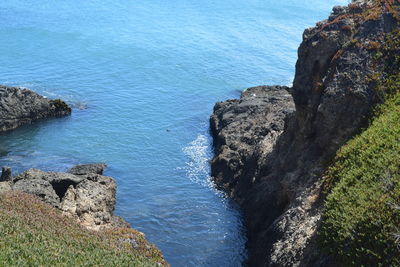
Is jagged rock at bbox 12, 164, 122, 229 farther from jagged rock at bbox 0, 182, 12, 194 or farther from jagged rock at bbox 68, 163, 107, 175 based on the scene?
jagged rock at bbox 68, 163, 107, 175

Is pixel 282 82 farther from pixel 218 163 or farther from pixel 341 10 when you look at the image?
pixel 341 10

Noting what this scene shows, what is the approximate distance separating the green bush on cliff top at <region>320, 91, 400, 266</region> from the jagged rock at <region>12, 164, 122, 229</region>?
1944 centimetres

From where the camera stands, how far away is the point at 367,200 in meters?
31.3

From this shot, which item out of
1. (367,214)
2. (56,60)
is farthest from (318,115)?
(56,60)

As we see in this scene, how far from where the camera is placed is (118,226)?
146 feet

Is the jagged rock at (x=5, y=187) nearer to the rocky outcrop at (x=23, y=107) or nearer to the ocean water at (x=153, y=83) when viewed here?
the ocean water at (x=153, y=83)

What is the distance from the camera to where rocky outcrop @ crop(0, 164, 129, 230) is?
143ft

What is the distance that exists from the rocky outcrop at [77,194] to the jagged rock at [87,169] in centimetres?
479

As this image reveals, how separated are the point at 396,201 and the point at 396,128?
8.56 meters

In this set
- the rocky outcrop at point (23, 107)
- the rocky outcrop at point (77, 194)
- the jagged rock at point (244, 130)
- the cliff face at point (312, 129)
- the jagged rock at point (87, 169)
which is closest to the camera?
the cliff face at point (312, 129)

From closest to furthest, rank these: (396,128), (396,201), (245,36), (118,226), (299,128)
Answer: (396,201) → (396,128) → (118,226) → (299,128) → (245,36)

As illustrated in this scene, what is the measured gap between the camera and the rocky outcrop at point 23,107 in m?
72.2

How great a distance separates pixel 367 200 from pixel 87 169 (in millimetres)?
35233

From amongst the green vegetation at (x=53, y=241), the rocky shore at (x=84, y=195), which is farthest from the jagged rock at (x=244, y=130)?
the green vegetation at (x=53, y=241)
